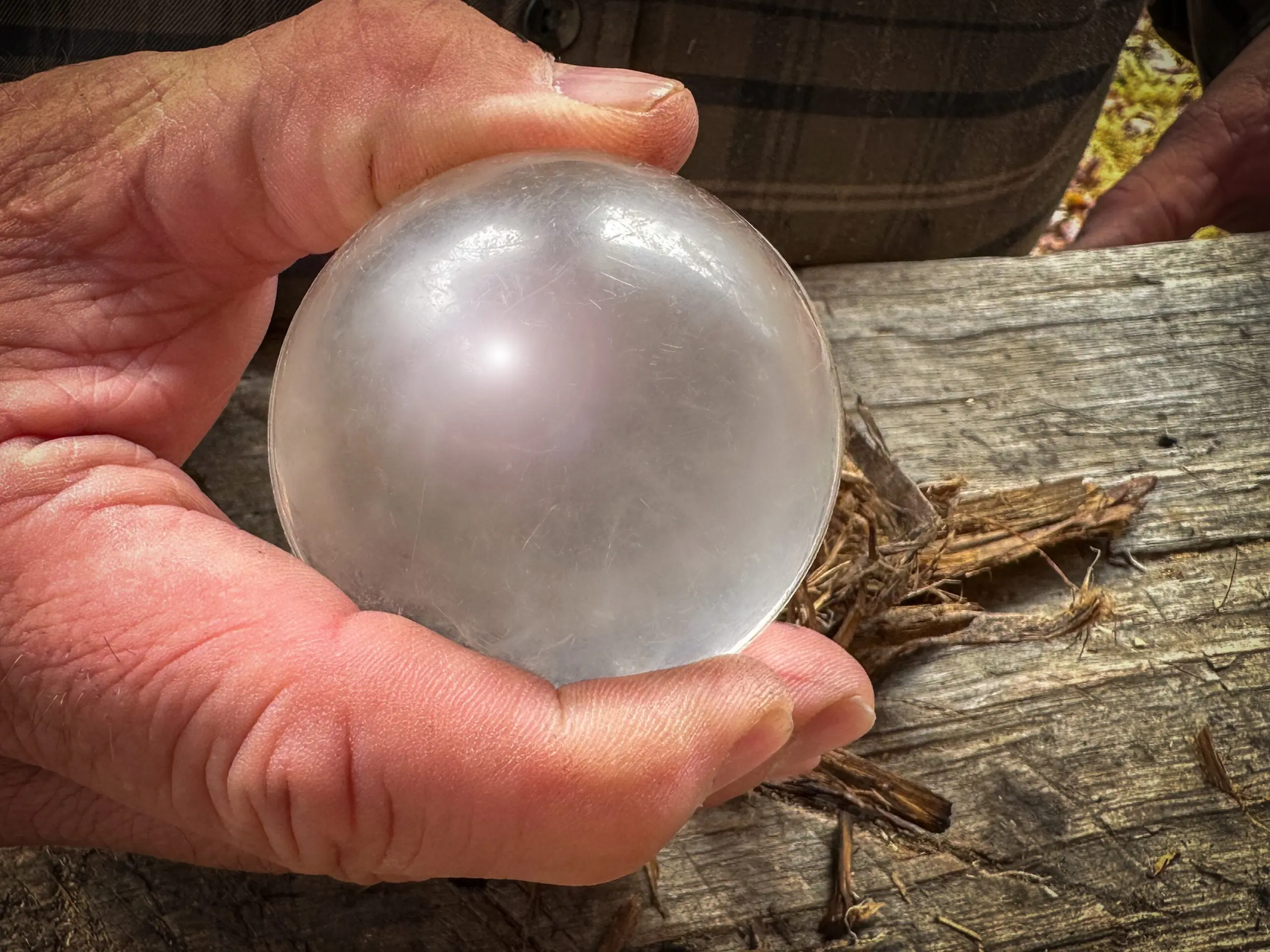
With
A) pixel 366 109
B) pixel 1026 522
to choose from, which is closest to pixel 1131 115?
pixel 1026 522

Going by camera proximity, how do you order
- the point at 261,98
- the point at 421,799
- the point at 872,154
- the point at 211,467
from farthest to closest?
the point at 872,154 → the point at 211,467 → the point at 261,98 → the point at 421,799

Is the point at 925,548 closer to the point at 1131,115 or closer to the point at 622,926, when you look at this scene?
the point at 622,926

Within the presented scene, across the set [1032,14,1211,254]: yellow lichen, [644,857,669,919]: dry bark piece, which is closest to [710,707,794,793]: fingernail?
[644,857,669,919]: dry bark piece

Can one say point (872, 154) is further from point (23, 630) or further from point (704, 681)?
point (23, 630)

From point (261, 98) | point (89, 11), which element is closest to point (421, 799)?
point (261, 98)

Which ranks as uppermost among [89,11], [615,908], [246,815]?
[89,11]

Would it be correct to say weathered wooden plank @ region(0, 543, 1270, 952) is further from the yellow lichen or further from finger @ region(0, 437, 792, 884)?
the yellow lichen
